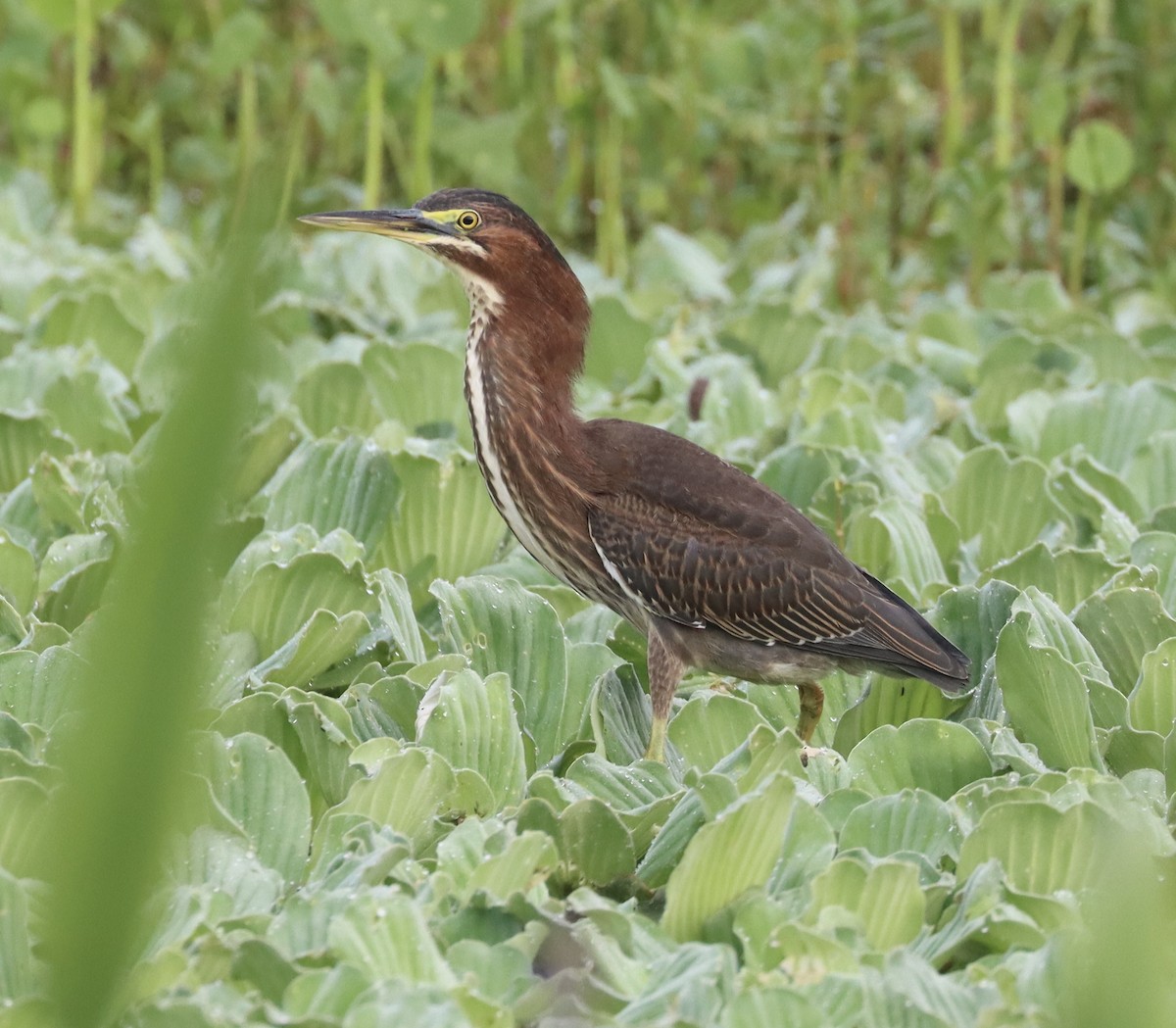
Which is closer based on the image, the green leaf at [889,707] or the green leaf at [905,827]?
the green leaf at [905,827]

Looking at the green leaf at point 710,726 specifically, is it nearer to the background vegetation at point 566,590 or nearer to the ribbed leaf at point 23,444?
the background vegetation at point 566,590

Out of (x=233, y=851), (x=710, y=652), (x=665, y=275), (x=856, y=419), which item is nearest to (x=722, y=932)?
(x=233, y=851)

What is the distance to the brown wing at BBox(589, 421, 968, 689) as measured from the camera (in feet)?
9.09

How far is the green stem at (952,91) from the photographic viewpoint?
5.91 m

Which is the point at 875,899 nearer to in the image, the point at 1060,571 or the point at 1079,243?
the point at 1060,571

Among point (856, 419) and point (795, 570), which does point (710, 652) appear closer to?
point (795, 570)

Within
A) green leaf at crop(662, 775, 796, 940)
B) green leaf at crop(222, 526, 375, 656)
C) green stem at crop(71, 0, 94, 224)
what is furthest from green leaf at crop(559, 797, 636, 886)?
green stem at crop(71, 0, 94, 224)

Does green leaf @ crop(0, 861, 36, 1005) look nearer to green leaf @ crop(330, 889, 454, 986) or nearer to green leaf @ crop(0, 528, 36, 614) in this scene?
green leaf @ crop(330, 889, 454, 986)

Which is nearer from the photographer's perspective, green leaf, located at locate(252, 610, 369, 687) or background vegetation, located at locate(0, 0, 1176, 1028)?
background vegetation, located at locate(0, 0, 1176, 1028)

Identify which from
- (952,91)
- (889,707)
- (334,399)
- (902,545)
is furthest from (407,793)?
(952,91)

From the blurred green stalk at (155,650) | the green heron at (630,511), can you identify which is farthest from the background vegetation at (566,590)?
the green heron at (630,511)

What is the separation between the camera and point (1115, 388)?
397cm

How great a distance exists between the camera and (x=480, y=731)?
2318mm

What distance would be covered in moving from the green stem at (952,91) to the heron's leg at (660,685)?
11.5 ft
